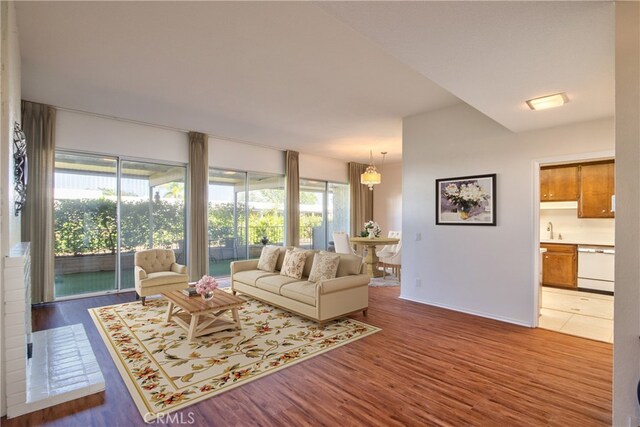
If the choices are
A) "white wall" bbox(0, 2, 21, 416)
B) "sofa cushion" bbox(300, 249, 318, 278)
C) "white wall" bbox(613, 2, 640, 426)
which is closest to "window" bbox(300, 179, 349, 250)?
"sofa cushion" bbox(300, 249, 318, 278)

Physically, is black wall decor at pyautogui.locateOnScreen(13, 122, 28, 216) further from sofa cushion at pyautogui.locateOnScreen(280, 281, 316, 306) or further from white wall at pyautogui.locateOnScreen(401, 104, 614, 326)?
white wall at pyautogui.locateOnScreen(401, 104, 614, 326)

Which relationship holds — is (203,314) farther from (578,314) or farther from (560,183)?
(560,183)

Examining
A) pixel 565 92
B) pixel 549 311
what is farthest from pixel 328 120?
pixel 549 311

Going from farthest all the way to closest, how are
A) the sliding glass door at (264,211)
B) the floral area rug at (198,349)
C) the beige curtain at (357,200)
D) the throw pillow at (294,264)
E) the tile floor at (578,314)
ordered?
Result: the beige curtain at (357,200) < the sliding glass door at (264,211) < the throw pillow at (294,264) < the tile floor at (578,314) < the floral area rug at (198,349)

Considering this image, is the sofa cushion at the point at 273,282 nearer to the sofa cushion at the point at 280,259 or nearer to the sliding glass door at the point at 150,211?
the sofa cushion at the point at 280,259

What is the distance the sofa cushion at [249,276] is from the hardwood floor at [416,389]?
6.77ft

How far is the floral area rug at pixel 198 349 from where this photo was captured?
2.56 m

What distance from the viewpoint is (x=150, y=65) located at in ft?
11.7

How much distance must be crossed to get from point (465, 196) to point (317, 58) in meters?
2.89

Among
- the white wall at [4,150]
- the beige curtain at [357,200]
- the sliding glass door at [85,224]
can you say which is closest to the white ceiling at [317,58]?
the white wall at [4,150]

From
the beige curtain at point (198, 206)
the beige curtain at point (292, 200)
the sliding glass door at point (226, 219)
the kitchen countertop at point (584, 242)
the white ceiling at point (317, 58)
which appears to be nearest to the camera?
the white ceiling at point (317, 58)

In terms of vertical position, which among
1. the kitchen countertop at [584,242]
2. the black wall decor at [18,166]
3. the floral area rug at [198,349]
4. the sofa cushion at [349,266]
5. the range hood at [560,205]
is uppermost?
the black wall decor at [18,166]

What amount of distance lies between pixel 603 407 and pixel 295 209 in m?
6.54

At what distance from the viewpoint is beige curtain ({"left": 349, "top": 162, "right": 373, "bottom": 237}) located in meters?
9.66
